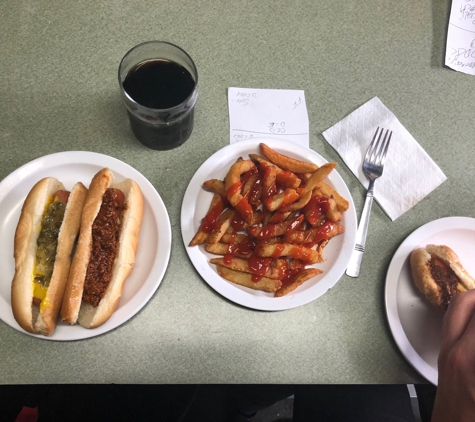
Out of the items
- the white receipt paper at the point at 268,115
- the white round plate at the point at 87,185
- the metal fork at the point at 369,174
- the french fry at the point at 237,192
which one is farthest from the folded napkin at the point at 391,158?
the white round plate at the point at 87,185

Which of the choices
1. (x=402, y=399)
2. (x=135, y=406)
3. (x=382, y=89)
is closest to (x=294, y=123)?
(x=382, y=89)

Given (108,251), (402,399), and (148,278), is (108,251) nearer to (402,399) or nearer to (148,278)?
(148,278)

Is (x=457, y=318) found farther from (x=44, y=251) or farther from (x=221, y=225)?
(x=44, y=251)

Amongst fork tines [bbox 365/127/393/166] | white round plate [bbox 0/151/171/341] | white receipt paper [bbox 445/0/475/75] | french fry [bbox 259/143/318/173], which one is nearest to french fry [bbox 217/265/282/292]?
white round plate [bbox 0/151/171/341]

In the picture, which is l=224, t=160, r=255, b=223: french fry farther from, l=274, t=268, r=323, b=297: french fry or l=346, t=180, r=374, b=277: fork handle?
l=346, t=180, r=374, b=277: fork handle

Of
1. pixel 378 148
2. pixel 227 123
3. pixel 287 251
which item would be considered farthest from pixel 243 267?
pixel 378 148

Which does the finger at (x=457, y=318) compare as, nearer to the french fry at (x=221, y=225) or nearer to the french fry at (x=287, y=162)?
the french fry at (x=287, y=162)
